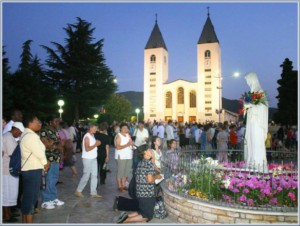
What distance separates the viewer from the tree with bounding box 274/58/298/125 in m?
39.0

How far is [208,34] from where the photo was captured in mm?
79500

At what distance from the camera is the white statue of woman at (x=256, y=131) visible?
24.6 ft

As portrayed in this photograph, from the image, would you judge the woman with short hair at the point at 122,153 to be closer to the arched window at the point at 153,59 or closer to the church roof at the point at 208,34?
the church roof at the point at 208,34

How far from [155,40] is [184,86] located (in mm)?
15364

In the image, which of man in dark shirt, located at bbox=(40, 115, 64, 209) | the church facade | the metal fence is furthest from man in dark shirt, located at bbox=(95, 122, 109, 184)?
the church facade

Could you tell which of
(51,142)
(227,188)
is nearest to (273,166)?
(227,188)

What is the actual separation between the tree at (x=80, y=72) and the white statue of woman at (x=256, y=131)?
34.2 m

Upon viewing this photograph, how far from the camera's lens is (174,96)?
80750 mm

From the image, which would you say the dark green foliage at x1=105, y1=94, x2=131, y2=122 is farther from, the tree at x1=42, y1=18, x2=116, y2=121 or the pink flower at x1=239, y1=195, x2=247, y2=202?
the pink flower at x1=239, y1=195, x2=247, y2=202

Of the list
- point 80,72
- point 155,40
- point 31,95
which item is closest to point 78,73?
point 80,72

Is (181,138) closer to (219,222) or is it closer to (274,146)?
Answer: (274,146)

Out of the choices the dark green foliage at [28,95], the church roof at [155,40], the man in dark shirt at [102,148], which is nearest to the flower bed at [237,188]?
the man in dark shirt at [102,148]

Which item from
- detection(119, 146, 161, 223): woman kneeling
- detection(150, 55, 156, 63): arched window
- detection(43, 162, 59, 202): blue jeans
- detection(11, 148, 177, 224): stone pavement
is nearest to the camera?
detection(119, 146, 161, 223): woman kneeling

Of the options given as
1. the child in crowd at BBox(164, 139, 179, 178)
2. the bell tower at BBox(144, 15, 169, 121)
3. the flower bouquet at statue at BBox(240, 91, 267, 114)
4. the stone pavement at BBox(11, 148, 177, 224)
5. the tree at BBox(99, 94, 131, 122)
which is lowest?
the stone pavement at BBox(11, 148, 177, 224)
